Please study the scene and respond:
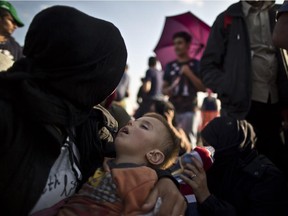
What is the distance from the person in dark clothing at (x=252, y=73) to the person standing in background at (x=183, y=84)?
1403 millimetres

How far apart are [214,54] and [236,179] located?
127cm

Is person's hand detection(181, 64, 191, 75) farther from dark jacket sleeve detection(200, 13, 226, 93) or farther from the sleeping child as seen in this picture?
the sleeping child

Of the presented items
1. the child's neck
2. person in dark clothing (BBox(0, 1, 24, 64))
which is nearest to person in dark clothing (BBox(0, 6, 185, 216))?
the child's neck

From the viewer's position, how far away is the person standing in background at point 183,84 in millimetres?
4621

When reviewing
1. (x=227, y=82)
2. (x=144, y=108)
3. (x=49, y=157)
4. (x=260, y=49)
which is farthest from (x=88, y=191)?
(x=144, y=108)

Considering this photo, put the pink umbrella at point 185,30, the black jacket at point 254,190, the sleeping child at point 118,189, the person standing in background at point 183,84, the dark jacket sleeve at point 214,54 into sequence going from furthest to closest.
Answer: the pink umbrella at point 185,30, the person standing in background at point 183,84, the dark jacket sleeve at point 214,54, the black jacket at point 254,190, the sleeping child at point 118,189

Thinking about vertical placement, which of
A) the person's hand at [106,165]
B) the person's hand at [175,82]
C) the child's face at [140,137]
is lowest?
the person's hand at [175,82]

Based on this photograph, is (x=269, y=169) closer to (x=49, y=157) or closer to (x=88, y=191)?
(x=88, y=191)

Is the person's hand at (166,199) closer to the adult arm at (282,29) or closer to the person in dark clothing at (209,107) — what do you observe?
the adult arm at (282,29)

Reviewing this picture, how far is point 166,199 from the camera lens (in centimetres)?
134

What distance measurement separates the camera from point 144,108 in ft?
18.9

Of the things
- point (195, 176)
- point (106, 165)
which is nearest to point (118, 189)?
point (106, 165)

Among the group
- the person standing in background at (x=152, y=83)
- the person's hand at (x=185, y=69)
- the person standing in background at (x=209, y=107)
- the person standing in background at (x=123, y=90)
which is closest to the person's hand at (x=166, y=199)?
the person's hand at (x=185, y=69)

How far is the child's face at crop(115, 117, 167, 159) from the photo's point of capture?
167cm
